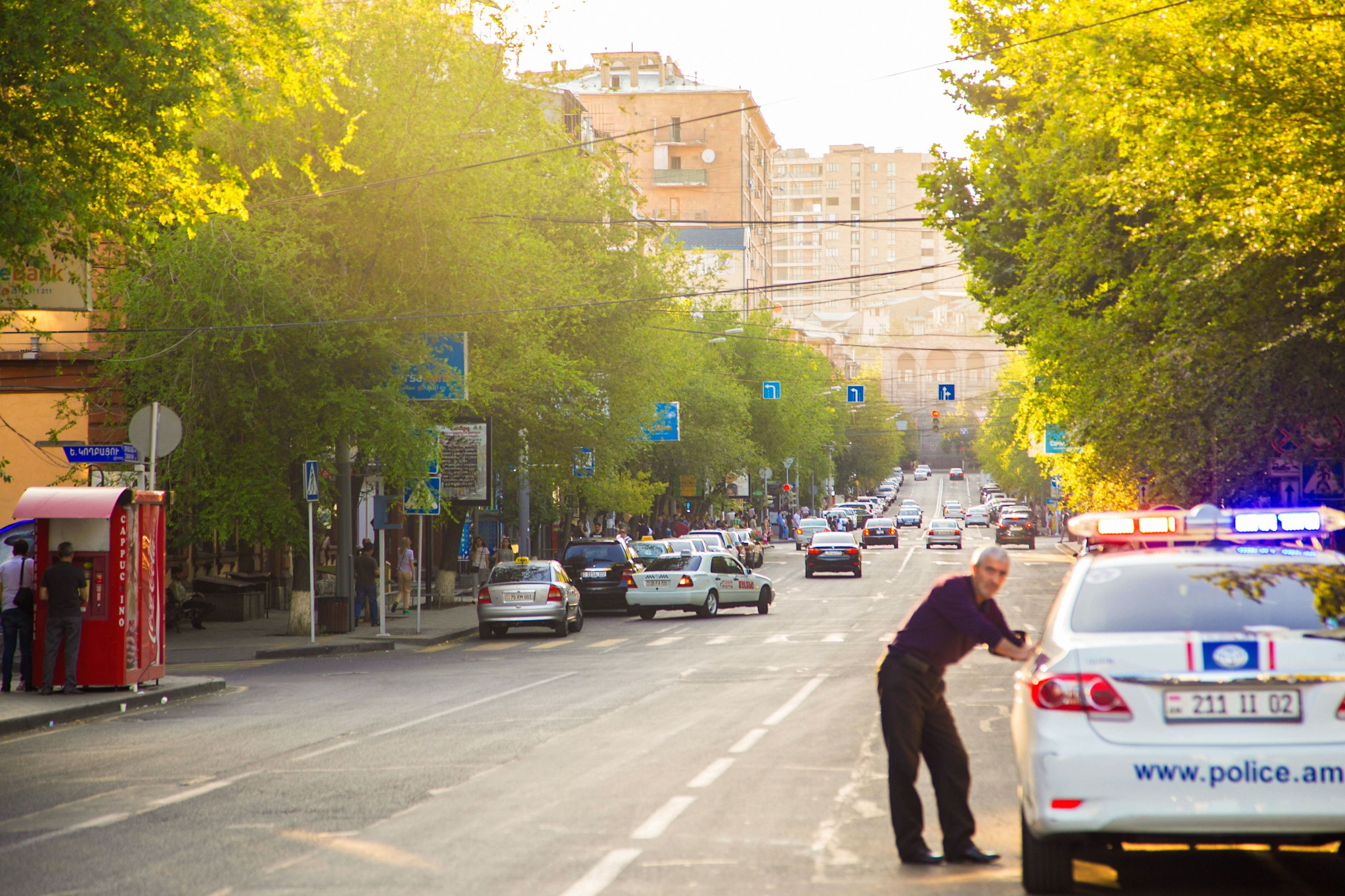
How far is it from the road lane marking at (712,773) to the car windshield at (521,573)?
58.3ft

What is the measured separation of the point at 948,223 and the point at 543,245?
837cm

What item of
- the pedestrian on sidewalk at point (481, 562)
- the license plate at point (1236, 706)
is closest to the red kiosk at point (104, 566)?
the license plate at point (1236, 706)

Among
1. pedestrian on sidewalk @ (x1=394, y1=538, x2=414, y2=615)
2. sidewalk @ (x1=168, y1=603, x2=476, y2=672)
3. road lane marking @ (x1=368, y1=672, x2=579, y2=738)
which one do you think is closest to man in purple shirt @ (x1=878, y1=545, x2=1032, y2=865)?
road lane marking @ (x1=368, y1=672, x2=579, y2=738)

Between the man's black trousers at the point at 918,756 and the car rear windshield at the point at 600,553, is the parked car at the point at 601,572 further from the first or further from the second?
the man's black trousers at the point at 918,756

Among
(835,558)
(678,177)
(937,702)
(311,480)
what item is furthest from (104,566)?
(678,177)

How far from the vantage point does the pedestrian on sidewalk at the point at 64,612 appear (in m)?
17.6

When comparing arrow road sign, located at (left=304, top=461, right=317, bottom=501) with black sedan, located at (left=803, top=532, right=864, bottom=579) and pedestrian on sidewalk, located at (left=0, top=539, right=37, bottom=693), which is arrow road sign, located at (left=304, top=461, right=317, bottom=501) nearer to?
pedestrian on sidewalk, located at (left=0, top=539, right=37, bottom=693)

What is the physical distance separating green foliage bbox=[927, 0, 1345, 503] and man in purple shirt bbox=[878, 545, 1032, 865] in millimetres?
7113

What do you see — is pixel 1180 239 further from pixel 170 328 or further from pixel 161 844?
pixel 170 328

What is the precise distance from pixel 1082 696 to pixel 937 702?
1.50 m

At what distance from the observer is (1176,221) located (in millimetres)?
17203

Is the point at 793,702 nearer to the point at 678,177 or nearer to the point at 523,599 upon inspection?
the point at 523,599

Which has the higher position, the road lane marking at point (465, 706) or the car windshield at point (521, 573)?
the car windshield at point (521, 573)

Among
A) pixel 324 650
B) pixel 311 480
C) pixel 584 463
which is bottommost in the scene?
pixel 324 650
